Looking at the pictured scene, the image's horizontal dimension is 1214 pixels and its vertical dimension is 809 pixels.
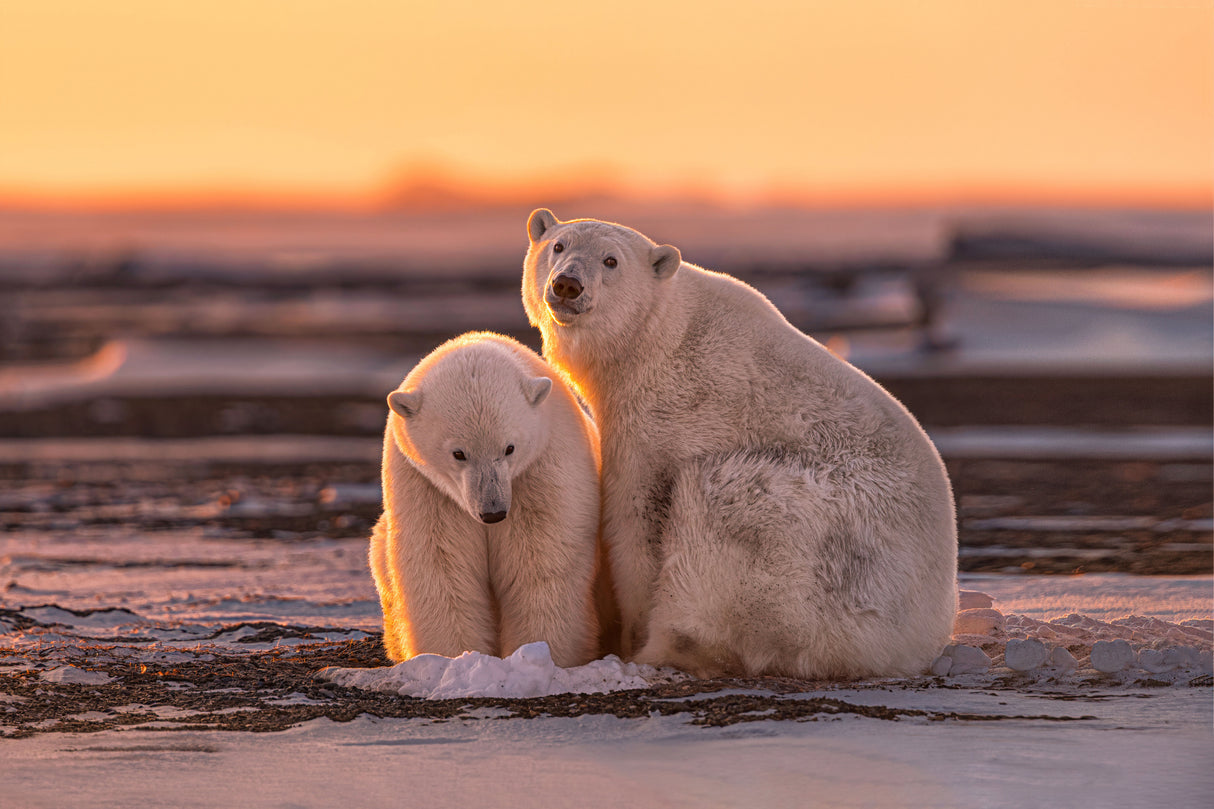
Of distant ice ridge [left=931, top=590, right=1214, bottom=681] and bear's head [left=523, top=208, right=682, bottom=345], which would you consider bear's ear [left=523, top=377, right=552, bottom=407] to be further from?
distant ice ridge [left=931, top=590, right=1214, bottom=681]

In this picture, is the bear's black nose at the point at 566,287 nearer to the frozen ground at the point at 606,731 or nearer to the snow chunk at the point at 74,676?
the frozen ground at the point at 606,731

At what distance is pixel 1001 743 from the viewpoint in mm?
4809

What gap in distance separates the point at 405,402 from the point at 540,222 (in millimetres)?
1113

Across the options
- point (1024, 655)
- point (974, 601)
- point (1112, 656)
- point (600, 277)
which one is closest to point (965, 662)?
point (1024, 655)

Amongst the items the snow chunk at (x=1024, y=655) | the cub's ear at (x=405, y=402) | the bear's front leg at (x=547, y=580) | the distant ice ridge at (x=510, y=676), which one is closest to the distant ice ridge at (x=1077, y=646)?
the snow chunk at (x=1024, y=655)

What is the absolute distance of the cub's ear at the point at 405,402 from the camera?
17.3ft

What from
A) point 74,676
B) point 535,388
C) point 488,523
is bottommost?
point 74,676

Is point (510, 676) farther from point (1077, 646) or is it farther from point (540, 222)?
point (1077, 646)

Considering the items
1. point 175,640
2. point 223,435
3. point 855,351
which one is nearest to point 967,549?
point 175,640

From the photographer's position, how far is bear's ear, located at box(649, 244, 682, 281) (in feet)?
18.5

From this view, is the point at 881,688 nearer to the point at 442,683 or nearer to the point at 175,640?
the point at 442,683

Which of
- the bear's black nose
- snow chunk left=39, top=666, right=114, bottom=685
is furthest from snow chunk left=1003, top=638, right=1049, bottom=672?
snow chunk left=39, top=666, right=114, bottom=685

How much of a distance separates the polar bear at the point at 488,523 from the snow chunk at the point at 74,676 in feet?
4.14

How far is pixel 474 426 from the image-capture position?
5203 mm
